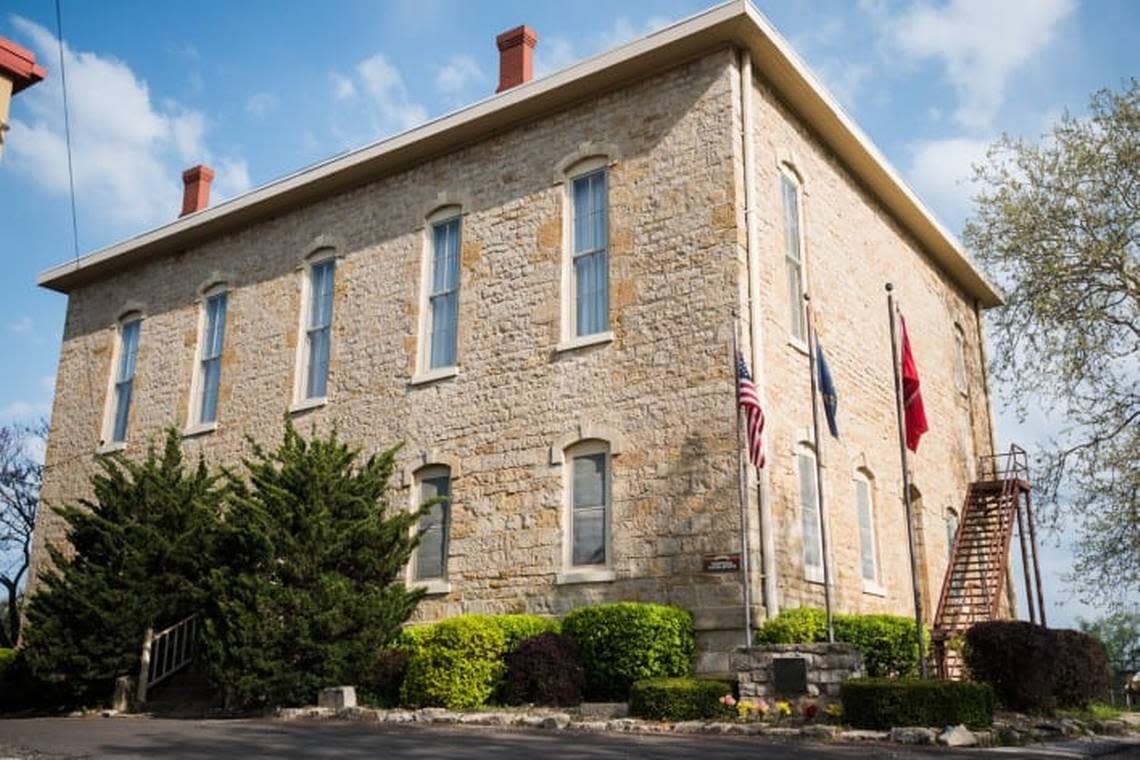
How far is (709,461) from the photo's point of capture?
45.1ft

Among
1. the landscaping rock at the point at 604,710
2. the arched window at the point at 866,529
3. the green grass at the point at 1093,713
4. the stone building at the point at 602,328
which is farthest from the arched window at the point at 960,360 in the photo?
the landscaping rock at the point at 604,710

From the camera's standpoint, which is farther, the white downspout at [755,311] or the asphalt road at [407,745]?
the white downspout at [755,311]

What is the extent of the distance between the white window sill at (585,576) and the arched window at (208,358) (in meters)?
9.15

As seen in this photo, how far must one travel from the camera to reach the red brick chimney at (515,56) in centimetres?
1803

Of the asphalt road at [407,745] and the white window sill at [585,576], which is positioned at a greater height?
the white window sill at [585,576]

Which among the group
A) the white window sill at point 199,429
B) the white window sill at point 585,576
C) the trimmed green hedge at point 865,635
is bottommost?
the trimmed green hedge at point 865,635

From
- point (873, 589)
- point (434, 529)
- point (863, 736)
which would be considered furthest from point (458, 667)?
point (873, 589)

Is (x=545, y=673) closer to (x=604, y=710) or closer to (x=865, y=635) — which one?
(x=604, y=710)

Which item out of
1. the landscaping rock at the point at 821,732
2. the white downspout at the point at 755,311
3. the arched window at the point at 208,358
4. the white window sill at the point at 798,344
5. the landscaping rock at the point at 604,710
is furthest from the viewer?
the arched window at the point at 208,358

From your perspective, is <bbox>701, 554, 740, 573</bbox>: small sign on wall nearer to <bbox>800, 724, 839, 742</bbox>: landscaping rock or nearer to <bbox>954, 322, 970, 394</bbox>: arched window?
<bbox>800, 724, 839, 742</bbox>: landscaping rock

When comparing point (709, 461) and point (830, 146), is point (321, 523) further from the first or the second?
point (830, 146)

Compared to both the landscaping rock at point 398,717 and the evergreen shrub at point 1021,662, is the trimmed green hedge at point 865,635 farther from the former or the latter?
the landscaping rock at point 398,717

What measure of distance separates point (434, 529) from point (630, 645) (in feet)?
15.5

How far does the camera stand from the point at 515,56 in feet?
59.6
